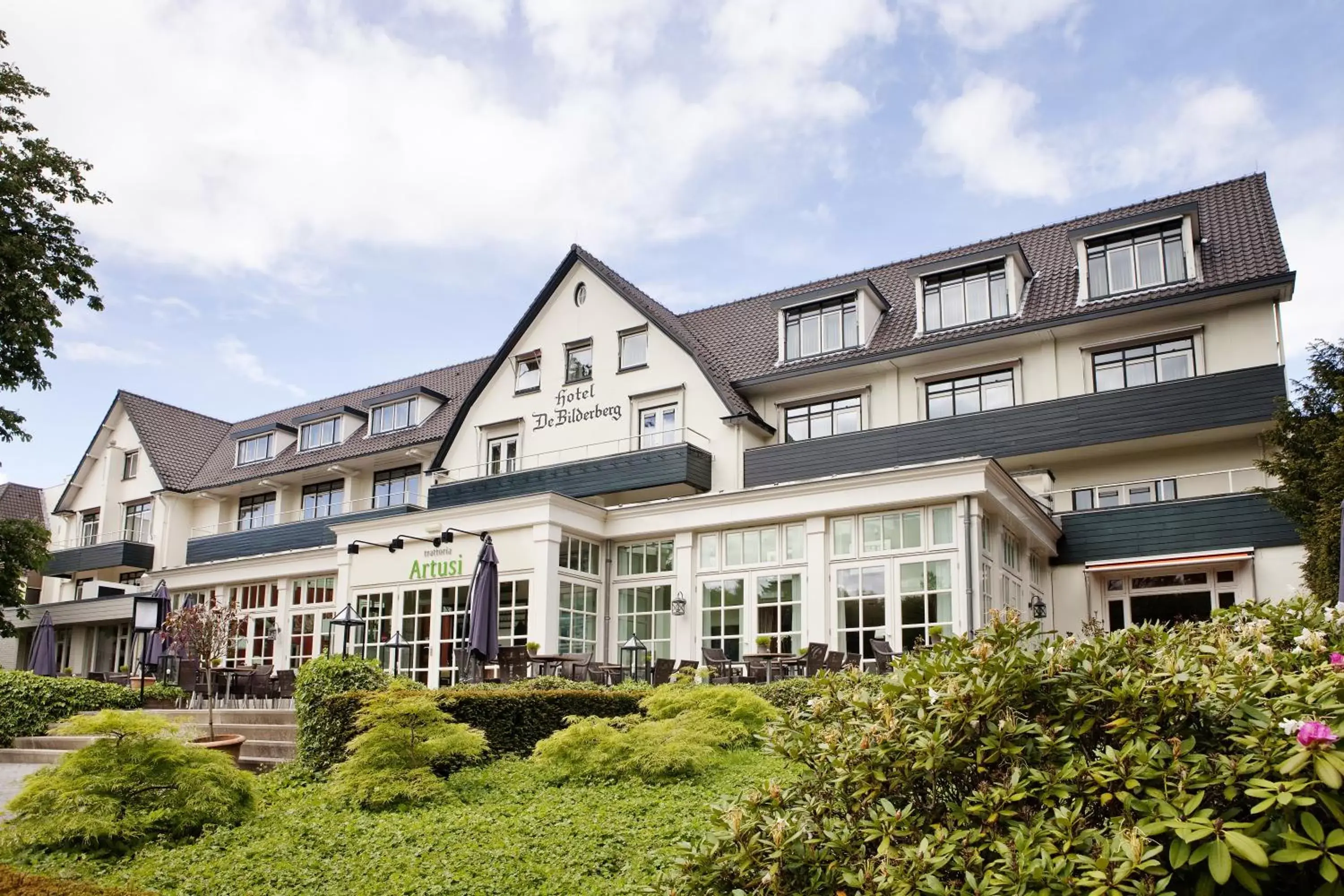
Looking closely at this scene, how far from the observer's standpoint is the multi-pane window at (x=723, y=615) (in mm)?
21109

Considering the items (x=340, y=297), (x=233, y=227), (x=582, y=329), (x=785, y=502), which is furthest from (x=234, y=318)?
(x=785, y=502)

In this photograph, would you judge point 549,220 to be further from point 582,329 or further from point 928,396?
point 928,396

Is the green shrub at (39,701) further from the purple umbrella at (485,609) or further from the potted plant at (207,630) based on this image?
the purple umbrella at (485,609)

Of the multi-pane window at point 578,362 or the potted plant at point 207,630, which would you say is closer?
the potted plant at point 207,630

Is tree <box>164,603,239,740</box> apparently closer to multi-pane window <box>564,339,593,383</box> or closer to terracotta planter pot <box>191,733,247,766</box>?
terracotta planter pot <box>191,733,247,766</box>

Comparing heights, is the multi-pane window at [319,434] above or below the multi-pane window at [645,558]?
above

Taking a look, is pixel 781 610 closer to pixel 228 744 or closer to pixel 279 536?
pixel 228 744

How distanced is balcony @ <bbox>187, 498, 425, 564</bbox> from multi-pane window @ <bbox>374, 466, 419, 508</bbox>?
23 centimetres

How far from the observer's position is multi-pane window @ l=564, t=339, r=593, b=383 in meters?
28.4

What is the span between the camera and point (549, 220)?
102 ft

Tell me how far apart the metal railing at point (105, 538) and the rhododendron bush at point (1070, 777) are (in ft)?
132

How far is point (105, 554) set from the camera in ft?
129

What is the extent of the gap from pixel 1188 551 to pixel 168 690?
19513 millimetres

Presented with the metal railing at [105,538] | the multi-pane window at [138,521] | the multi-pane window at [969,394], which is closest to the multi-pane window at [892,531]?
the multi-pane window at [969,394]
